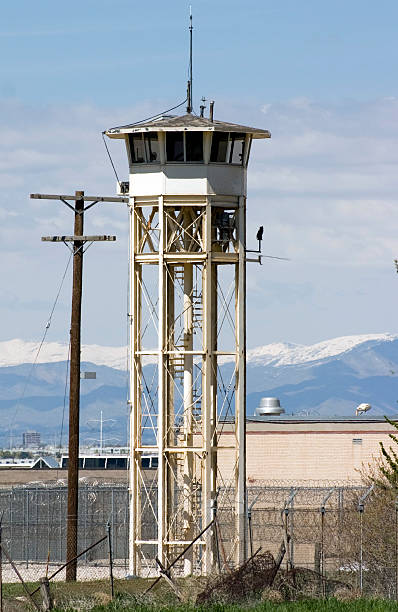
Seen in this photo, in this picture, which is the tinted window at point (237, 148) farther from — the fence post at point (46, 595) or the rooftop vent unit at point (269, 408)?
the rooftop vent unit at point (269, 408)

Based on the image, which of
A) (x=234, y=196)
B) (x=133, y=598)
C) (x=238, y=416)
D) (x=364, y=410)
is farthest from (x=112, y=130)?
(x=364, y=410)

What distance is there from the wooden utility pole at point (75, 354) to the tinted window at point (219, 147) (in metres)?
3.38

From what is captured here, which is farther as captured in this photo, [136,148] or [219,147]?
[136,148]

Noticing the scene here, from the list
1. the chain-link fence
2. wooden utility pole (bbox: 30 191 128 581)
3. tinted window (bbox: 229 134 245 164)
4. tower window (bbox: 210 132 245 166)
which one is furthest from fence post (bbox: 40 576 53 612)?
tinted window (bbox: 229 134 245 164)

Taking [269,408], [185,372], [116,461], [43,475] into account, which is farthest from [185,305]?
[116,461]

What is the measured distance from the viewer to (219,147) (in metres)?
47.1

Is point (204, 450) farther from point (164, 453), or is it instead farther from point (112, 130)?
point (112, 130)

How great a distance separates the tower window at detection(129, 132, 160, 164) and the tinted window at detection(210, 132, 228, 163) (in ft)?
5.60

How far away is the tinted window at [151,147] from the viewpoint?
47.0 meters

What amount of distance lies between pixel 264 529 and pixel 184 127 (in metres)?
17.8

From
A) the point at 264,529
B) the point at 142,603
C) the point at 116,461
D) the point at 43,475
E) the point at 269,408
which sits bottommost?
the point at 142,603

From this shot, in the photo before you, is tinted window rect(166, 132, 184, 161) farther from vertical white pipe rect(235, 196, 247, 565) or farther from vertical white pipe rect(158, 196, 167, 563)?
vertical white pipe rect(235, 196, 247, 565)

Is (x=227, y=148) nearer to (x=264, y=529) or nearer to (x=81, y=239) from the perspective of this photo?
(x=81, y=239)

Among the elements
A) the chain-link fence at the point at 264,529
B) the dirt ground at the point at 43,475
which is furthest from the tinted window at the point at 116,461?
the chain-link fence at the point at 264,529
